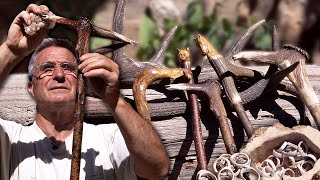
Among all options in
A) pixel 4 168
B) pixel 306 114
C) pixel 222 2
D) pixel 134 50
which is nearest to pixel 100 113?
pixel 4 168

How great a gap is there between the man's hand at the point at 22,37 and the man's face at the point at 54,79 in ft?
0.62

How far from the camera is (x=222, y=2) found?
7805mm

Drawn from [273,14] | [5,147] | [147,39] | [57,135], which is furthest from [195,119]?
[273,14]

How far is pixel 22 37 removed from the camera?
290 centimetres

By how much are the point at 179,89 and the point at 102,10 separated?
15.5 ft

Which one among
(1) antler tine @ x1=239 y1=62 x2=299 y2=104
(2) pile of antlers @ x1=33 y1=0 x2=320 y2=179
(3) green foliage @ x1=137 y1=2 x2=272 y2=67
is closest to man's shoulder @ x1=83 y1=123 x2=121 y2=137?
(2) pile of antlers @ x1=33 y1=0 x2=320 y2=179

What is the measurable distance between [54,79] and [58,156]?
0.32m

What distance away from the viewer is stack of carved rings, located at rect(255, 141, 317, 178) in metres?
2.95

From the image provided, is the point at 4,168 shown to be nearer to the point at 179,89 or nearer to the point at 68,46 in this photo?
the point at 68,46

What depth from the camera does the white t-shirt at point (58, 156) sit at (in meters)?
3.01

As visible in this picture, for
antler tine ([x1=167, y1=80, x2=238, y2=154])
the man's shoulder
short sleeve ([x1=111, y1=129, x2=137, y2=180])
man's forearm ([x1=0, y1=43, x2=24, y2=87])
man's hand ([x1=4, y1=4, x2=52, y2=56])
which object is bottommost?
short sleeve ([x1=111, y1=129, x2=137, y2=180])

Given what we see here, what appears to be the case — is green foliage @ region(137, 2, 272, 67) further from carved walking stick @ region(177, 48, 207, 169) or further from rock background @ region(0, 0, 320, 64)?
carved walking stick @ region(177, 48, 207, 169)

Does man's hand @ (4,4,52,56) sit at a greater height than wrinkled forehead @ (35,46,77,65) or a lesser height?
greater

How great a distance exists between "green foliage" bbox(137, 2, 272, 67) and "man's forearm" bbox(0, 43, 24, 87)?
3847mm
